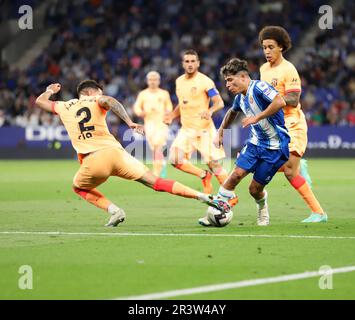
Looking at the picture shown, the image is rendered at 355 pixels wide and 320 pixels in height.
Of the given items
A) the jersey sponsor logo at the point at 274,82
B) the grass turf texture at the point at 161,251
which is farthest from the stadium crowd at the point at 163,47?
the jersey sponsor logo at the point at 274,82

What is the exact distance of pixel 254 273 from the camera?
27.2 feet

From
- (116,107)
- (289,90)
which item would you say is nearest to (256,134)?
(289,90)

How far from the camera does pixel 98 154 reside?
12086 millimetres

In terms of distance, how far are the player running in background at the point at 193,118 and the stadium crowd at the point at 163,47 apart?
17.3 m

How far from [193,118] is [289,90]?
4.76 m

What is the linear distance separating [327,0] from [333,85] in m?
5.44

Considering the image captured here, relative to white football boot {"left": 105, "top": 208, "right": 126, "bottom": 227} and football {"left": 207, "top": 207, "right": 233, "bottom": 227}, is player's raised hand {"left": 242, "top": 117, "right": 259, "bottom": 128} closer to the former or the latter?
football {"left": 207, "top": 207, "right": 233, "bottom": 227}

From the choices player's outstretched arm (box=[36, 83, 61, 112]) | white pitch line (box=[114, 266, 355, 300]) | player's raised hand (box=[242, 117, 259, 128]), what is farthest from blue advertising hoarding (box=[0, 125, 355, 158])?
white pitch line (box=[114, 266, 355, 300])

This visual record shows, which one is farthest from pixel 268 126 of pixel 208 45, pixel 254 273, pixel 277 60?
pixel 208 45

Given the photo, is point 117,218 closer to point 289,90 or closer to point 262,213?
point 262,213

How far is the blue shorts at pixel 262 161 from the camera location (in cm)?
1185

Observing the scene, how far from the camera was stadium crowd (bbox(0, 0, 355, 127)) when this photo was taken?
35.9m

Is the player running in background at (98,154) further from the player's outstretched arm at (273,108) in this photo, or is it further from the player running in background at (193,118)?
the player running in background at (193,118)
